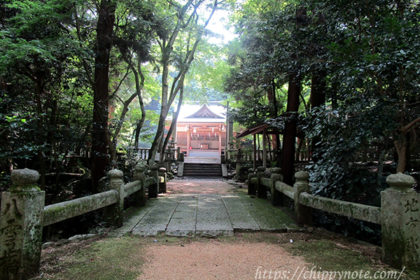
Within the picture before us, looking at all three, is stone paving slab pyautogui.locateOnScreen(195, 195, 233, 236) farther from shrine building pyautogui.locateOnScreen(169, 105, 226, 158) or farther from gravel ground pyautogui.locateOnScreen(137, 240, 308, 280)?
shrine building pyautogui.locateOnScreen(169, 105, 226, 158)

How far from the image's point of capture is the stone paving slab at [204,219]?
4.01m

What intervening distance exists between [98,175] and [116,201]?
2659 mm

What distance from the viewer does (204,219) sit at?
15.4 feet

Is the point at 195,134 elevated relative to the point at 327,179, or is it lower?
elevated

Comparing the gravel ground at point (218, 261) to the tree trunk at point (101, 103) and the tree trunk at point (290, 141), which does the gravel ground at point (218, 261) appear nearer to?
the tree trunk at point (101, 103)

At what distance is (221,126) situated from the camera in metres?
25.6

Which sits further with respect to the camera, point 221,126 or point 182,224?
point 221,126

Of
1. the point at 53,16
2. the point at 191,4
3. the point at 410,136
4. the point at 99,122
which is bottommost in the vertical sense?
the point at 410,136

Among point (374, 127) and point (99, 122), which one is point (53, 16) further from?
point (374, 127)

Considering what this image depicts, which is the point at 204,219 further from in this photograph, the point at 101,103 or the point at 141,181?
the point at 101,103

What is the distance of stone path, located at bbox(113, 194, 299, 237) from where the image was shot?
4012 millimetres

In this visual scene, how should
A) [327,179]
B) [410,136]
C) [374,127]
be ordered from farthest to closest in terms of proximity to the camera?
[327,179]
[410,136]
[374,127]

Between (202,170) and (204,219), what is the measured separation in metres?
13.3

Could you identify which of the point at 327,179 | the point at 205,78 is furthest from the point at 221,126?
the point at 327,179
